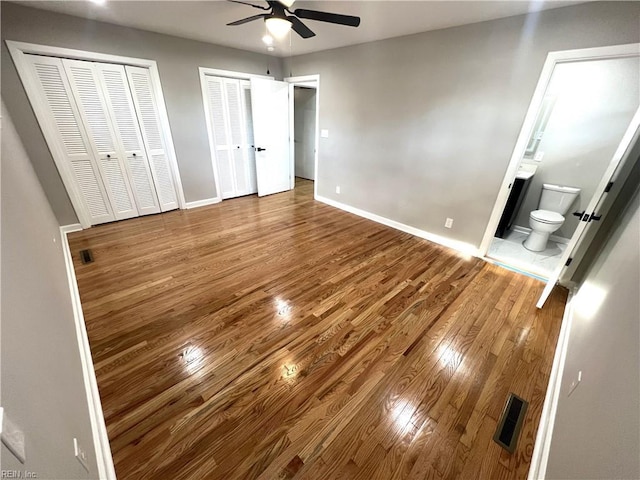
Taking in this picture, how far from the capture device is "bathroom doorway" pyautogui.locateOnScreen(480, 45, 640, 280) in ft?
8.95

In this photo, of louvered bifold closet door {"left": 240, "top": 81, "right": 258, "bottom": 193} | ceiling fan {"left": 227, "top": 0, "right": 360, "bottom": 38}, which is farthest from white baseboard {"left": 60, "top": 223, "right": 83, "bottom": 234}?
ceiling fan {"left": 227, "top": 0, "right": 360, "bottom": 38}

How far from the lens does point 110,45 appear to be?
115 inches

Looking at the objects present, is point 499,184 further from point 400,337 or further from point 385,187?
point 400,337

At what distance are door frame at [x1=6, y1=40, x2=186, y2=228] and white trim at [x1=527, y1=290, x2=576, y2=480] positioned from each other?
15.9 ft

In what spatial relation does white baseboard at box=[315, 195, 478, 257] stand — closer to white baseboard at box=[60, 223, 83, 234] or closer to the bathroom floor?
the bathroom floor

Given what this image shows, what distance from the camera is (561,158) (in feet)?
10.6

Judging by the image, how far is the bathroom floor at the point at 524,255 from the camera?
2.78 metres

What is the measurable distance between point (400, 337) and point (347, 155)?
3103mm

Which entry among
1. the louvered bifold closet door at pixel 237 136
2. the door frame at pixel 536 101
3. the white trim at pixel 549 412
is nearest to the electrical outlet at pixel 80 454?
the white trim at pixel 549 412

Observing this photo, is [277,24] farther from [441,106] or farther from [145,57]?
[145,57]

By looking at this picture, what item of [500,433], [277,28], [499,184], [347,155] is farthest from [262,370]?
[347,155]

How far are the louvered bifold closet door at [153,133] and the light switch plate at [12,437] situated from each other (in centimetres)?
391

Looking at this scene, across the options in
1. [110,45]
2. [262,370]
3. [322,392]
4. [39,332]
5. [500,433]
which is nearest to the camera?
[39,332]

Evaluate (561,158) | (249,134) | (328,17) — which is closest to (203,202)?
(249,134)
